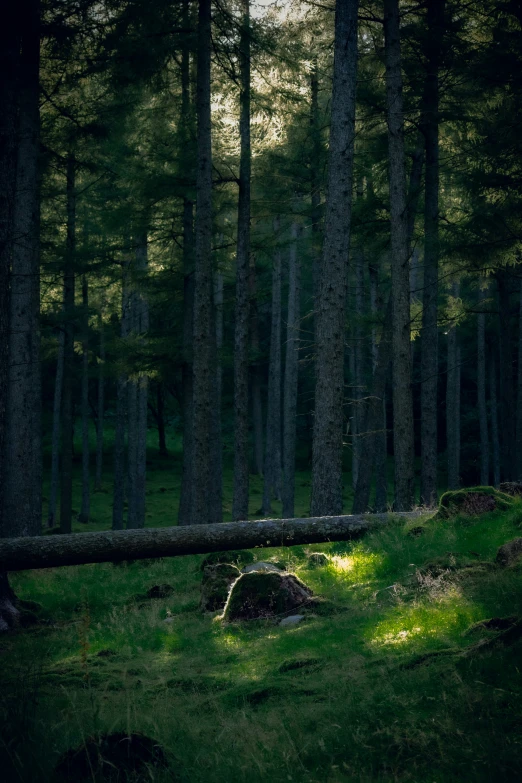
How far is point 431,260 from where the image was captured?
15.7 meters

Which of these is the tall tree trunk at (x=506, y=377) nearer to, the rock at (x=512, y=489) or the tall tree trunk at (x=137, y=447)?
the rock at (x=512, y=489)

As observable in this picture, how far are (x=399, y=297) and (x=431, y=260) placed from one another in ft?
10.5

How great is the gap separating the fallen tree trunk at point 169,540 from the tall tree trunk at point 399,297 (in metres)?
2.83

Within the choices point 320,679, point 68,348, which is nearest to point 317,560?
point 320,679

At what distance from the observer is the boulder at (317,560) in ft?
31.9

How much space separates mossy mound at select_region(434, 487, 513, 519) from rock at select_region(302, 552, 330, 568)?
5.84 feet

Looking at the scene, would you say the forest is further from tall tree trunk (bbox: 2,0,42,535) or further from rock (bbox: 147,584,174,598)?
rock (bbox: 147,584,174,598)

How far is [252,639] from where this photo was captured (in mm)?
7027

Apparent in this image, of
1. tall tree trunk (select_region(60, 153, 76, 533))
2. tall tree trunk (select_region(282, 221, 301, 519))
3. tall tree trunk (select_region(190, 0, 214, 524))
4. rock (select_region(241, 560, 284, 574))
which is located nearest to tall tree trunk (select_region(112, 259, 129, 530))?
tall tree trunk (select_region(60, 153, 76, 533))

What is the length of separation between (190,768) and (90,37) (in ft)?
45.7

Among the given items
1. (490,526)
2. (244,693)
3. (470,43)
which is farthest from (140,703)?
(470,43)

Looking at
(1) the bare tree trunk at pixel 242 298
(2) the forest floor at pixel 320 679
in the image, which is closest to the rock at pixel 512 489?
(2) the forest floor at pixel 320 679

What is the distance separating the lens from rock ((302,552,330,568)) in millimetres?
9734

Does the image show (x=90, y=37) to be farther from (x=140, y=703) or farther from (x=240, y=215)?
(x=140, y=703)
